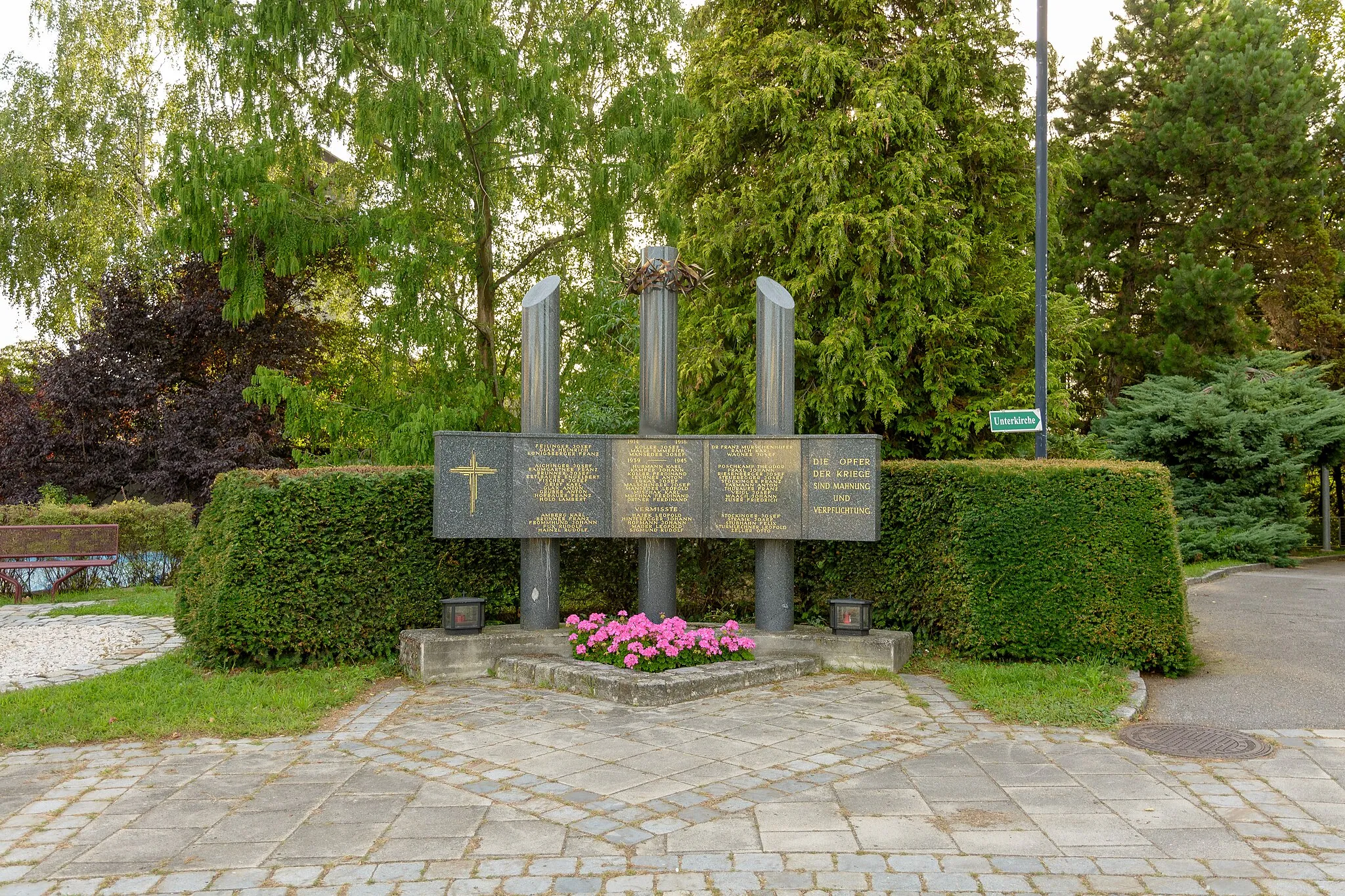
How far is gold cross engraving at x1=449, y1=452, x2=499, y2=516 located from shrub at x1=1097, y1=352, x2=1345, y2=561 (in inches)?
628

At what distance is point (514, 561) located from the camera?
951 centimetres

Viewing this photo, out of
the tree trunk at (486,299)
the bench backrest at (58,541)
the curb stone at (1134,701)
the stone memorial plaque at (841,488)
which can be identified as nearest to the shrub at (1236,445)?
the curb stone at (1134,701)

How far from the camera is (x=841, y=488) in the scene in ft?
28.2

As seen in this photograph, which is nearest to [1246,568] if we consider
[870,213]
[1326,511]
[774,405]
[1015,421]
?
[1326,511]

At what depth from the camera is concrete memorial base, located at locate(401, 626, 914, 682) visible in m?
8.30

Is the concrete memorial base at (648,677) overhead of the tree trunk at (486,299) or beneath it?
beneath

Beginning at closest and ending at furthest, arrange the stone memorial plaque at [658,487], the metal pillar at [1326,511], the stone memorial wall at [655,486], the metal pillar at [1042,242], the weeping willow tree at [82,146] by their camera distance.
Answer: the stone memorial wall at [655,486]
the stone memorial plaque at [658,487]
the metal pillar at [1042,242]
the weeping willow tree at [82,146]
the metal pillar at [1326,511]

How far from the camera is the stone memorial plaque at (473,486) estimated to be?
8.55 metres

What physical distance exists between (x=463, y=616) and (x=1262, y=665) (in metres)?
7.32

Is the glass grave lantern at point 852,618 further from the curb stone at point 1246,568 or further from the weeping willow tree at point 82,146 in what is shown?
the weeping willow tree at point 82,146

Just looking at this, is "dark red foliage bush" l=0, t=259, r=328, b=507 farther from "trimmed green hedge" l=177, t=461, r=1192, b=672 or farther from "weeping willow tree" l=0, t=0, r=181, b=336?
"trimmed green hedge" l=177, t=461, r=1192, b=672

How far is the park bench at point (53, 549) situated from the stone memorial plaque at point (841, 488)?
10890 mm

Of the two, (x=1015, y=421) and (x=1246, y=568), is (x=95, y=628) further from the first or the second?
(x=1246, y=568)

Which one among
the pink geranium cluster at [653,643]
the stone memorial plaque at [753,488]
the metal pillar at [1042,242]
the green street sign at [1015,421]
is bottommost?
the pink geranium cluster at [653,643]
